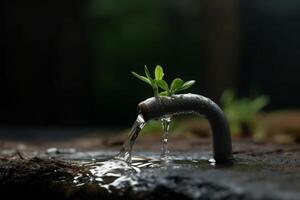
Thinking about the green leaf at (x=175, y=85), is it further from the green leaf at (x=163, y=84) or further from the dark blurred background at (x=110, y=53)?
the dark blurred background at (x=110, y=53)

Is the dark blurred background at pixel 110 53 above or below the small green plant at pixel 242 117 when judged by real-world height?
above

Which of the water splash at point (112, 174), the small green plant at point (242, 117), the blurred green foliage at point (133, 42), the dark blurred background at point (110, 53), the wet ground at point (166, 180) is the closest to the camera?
the wet ground at point (166, 180)

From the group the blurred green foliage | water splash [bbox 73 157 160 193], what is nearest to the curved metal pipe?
water splash [bbox 73 157 160 193]

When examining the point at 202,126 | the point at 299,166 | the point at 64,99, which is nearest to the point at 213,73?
the point at 202,126

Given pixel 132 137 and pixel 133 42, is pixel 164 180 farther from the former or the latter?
pixel 133 42

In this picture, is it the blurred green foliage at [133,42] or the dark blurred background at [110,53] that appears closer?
the dark blurred background at [110,53]

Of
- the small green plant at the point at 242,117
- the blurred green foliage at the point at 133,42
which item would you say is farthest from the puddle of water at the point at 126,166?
the blurred green foliage at the point at 133,42
